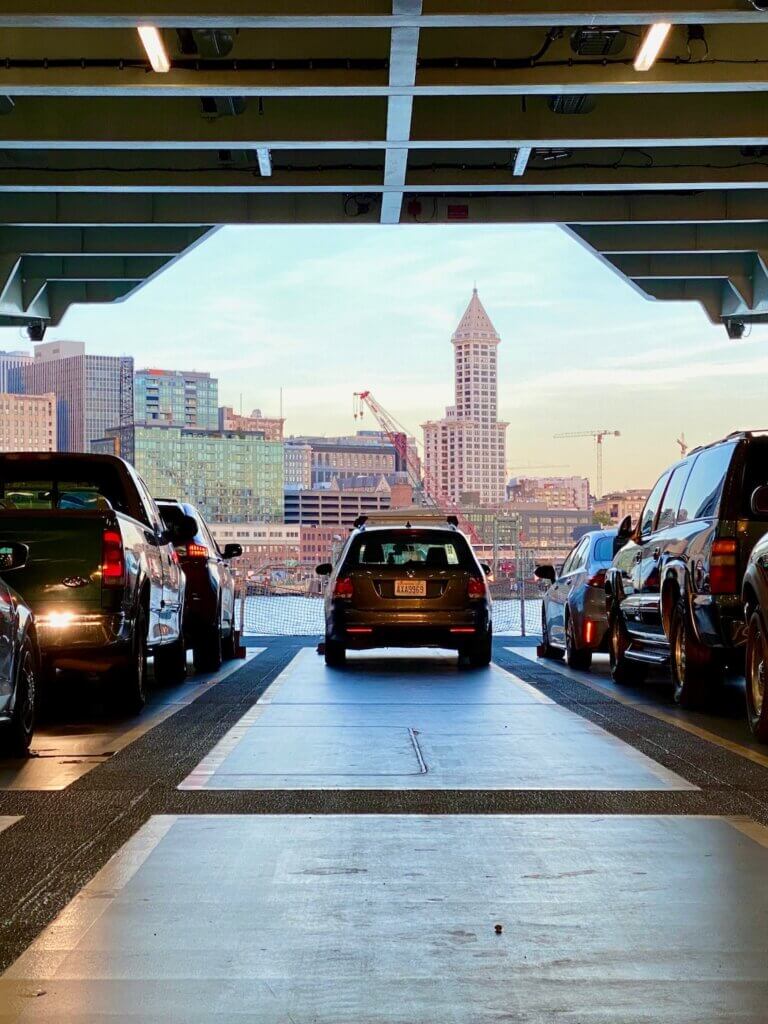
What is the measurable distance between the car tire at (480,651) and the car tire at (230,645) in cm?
332

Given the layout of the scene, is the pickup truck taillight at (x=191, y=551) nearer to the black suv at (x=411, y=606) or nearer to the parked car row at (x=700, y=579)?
the black suv at (x=411, y=606)

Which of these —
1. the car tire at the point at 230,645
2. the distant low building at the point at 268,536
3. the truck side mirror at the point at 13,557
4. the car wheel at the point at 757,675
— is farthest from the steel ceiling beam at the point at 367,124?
the distant low building at the point at 268,536

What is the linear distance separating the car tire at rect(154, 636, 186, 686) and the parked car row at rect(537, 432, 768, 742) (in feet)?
14.1

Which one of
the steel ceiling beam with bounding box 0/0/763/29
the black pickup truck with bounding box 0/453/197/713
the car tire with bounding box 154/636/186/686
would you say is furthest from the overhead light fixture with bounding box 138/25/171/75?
the car tire with bounding box 154/636/186/686

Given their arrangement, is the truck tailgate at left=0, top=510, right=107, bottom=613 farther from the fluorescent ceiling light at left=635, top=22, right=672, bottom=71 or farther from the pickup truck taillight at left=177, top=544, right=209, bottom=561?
the fluorescent ceiling light at left=635, top=22, right=672, bottom=71

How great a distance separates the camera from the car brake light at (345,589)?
59.3 feet

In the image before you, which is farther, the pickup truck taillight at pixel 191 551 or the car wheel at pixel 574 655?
the car wheel at pixel 574 655

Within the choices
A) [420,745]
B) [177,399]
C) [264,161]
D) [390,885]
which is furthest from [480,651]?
[177,399]

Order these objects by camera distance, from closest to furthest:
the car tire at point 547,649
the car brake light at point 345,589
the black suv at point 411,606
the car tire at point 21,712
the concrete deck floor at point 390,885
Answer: the concrete deck floor at point 390,885 → the car tire at point 21,712 → the black suv at point 411,606 → the car brake light at point 345,589 → the car tire at point 547,649

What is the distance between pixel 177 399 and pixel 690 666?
14435 centimetres

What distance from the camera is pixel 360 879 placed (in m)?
5.87

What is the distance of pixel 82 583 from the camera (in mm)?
11711

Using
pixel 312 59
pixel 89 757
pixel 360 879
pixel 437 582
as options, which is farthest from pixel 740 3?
pixel 360 879

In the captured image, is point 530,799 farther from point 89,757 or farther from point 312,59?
point 312,59
